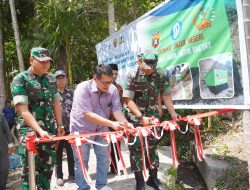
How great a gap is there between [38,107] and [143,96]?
1.13m

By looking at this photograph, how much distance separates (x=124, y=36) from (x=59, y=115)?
10.5 feet

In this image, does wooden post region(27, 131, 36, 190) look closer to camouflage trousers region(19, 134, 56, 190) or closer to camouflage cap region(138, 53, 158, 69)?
camouflage trousers region(19, 134, 56, 190)

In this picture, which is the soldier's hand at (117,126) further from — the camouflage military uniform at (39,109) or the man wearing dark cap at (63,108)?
the man wearing dark cap at (63,108)

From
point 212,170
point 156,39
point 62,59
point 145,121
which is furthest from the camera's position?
point 62,59

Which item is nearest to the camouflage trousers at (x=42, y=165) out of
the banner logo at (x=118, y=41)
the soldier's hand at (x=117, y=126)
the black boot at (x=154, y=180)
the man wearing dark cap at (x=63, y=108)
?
the soldier's hand at (x=117, y=126)

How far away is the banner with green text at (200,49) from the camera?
317 centimetres

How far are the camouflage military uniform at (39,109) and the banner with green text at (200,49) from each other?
1351 mm

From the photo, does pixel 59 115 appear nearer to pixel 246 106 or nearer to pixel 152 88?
pixel 152 88

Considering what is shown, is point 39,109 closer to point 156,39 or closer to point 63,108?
point 63,108

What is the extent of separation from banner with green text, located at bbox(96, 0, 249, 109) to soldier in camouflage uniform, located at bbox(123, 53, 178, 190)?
0.64 feet

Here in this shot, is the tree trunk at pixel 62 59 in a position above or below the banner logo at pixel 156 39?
above

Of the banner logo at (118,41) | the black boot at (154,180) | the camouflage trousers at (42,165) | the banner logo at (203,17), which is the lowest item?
the black boot at (154,180)

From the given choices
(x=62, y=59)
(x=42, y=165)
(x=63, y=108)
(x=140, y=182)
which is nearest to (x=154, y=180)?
(x=140, y=182)

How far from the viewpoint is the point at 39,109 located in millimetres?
3125
